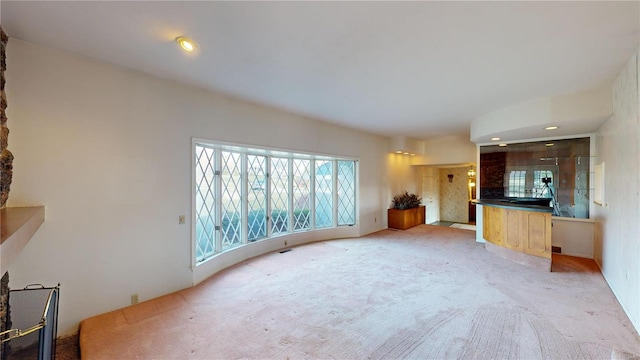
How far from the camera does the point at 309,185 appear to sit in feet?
18.4

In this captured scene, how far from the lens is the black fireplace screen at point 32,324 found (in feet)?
5.09

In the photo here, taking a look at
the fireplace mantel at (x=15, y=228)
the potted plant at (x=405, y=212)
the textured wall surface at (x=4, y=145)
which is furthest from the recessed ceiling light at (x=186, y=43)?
the potted plant at (x=405, y=212)

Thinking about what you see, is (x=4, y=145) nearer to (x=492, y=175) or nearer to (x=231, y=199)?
(x=231, y=199)

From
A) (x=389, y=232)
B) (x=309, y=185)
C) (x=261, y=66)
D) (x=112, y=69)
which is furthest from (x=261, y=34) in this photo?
(x=389, y=232)

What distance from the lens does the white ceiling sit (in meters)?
1.76

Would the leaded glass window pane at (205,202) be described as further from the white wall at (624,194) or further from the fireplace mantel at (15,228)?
the white wall at (624,194)

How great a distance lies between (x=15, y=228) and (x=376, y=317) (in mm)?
2745

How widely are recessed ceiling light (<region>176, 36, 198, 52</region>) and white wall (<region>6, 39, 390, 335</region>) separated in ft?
3.19

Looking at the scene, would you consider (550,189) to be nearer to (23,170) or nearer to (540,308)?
(540,308)

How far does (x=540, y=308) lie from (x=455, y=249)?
230 centimetres

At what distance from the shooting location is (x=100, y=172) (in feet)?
8.31

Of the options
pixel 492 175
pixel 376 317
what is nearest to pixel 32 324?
pixel 376 317

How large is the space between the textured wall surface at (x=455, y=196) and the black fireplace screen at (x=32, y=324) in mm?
10416

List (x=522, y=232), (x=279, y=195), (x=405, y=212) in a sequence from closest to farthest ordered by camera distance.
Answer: (x=522, y=232) < (x=279, y=195) < (x=405, y=212)
